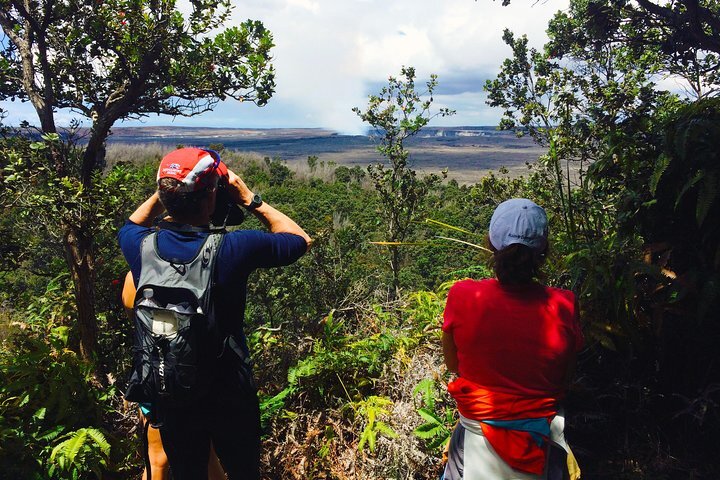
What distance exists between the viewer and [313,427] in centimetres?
320

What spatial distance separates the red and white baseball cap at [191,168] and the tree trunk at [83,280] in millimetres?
1831

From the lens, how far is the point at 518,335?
1640mm

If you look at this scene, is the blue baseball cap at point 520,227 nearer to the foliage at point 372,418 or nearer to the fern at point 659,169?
the fern at point 659,169

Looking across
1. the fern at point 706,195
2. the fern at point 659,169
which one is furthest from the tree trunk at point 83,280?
the fern at point 706,195

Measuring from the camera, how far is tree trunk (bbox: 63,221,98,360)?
3268 mm

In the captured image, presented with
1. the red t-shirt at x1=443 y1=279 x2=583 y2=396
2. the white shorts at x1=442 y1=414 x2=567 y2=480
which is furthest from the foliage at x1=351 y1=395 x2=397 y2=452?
the red t-shirt at x1=443 y1=279 x2=583 y2=396

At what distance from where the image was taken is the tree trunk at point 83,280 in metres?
3.27

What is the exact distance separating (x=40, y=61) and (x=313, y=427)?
3187mm

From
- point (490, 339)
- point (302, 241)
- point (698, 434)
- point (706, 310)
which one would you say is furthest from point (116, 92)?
point (698, 434)

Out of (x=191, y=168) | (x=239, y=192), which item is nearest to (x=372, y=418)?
(x=239, y=192)

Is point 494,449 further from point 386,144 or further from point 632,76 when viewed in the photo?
point 632,76

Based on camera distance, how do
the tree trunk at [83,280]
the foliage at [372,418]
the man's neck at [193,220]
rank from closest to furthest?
the man's neck at [193,220] < the foliage at [372,418] < the tree trunk at [83,280]

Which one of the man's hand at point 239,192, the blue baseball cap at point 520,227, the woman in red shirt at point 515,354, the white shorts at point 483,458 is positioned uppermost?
the man's hand at point 239,192

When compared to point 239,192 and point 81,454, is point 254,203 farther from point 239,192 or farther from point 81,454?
point 81,454
